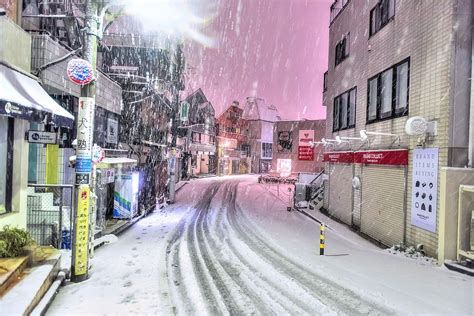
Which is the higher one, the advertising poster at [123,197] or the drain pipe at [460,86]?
the drain pipe at [460,86]

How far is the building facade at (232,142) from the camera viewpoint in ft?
199

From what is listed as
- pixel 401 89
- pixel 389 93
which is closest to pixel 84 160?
pixel 401 89

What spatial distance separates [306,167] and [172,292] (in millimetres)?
45516

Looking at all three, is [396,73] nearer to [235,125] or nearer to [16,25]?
[16,25]

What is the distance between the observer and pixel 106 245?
37.0 feet

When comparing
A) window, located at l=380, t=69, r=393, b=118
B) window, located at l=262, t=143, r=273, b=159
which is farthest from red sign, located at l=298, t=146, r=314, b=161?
window, located at l=262, t=143, r=273, b=159

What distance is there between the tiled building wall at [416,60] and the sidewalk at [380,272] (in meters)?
1.42

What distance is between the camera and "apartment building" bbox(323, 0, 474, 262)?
959cm

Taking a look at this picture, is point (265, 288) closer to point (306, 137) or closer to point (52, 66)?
point (52, 66)

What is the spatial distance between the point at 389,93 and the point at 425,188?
4.60m

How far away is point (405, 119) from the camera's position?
472 inches

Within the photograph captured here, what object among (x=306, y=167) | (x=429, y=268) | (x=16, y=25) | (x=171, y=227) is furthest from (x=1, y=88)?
(x=306, y=167)

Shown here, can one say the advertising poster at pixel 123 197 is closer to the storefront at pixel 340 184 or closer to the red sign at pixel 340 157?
the red sign at pixel 340 157

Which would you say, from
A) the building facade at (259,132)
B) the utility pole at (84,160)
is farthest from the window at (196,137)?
the utility pole at (84,160)
